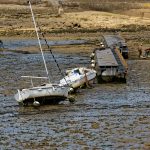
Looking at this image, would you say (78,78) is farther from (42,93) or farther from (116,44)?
(116,44)

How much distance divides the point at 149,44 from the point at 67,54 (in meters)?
10.5

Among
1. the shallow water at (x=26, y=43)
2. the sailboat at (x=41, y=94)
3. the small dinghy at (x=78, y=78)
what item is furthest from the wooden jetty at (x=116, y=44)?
the sailboat at (x=41, y=94)

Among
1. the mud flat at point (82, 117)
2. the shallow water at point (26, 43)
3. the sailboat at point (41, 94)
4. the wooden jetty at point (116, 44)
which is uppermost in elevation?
the sailboat at point (41, 94)

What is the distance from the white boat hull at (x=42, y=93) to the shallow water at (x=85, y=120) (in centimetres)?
54

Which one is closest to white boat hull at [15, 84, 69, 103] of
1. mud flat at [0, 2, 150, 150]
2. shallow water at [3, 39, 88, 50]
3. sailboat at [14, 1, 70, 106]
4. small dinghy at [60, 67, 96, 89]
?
sailboat at [14, 1, 70, 106]

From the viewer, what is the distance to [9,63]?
49.4 m

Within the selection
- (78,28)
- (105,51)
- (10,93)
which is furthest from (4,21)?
(10,93)

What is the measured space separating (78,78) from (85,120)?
873cm

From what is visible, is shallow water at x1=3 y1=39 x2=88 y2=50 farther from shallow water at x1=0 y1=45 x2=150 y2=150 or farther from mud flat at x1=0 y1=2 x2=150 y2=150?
shallow water at x1=0 y1=45 x2=150 y2=150

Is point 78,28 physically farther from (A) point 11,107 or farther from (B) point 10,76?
(A) point 11,107

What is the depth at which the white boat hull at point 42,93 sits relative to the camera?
3008cm

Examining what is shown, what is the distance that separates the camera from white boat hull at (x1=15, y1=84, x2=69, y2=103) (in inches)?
1184

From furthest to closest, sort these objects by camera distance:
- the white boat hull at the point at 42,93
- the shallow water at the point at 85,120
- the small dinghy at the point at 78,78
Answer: the small dinghy at the point at 78,78
the white boat hull at the point at 42,93
the shallow water at the point at 85,120

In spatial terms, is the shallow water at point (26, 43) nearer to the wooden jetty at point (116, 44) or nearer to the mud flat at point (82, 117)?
→ the wooden jetty at point (116, 44)
